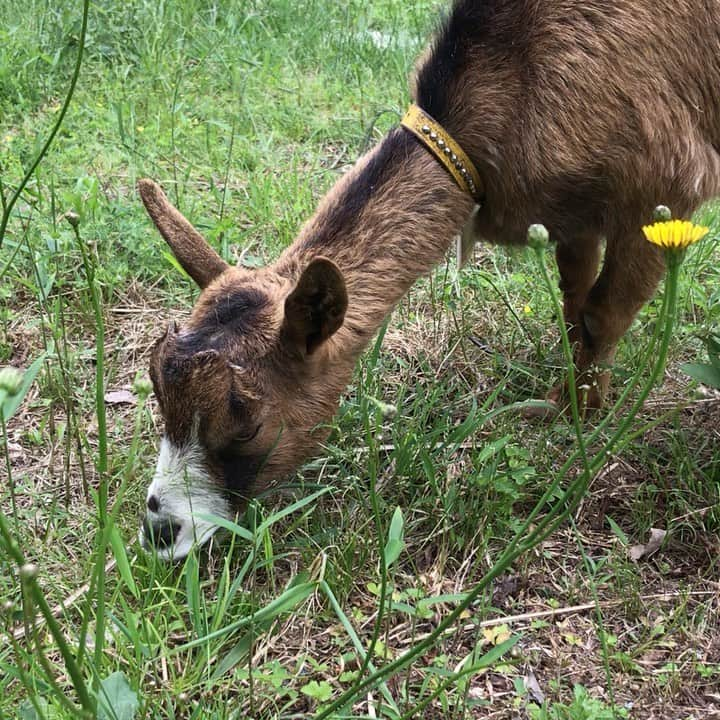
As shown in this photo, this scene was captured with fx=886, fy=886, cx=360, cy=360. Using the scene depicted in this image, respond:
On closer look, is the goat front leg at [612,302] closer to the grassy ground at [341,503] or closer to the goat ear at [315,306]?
the grassy ground at [341,503]

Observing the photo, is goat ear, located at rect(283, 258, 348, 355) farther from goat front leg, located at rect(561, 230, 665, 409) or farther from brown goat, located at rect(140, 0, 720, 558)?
goat front leg, located at rect(561, 230, 665, 409)

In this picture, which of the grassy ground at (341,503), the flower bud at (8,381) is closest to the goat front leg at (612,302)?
the grassy ground at (341,503)

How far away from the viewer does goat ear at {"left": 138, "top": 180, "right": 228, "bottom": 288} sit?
305 cm

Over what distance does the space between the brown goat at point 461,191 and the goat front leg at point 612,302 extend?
0.02 m

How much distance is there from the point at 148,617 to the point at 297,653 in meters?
0.46

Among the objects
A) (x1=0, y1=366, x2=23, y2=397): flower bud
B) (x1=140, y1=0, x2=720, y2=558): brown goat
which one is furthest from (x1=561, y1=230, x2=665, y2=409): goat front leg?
(x1=0, y1=366, x2=23, y2=397): flower bud

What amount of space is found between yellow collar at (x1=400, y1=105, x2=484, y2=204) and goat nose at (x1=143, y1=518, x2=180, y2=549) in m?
1.51

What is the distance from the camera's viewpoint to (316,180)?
516 centimetres

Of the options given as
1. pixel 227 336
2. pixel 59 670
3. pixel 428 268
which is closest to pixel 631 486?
pixel 428 268

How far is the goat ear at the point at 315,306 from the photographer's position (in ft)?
8.34

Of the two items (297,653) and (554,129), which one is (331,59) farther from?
(297,653)

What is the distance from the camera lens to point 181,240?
3.06m

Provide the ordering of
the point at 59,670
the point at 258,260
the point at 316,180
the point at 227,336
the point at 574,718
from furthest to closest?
1. the point at 316,180
2. the point at 258,260
3. the point at 227,336
4. the point at 59,670
5. the point at 574,718

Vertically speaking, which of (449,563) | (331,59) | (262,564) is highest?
(331,59)
